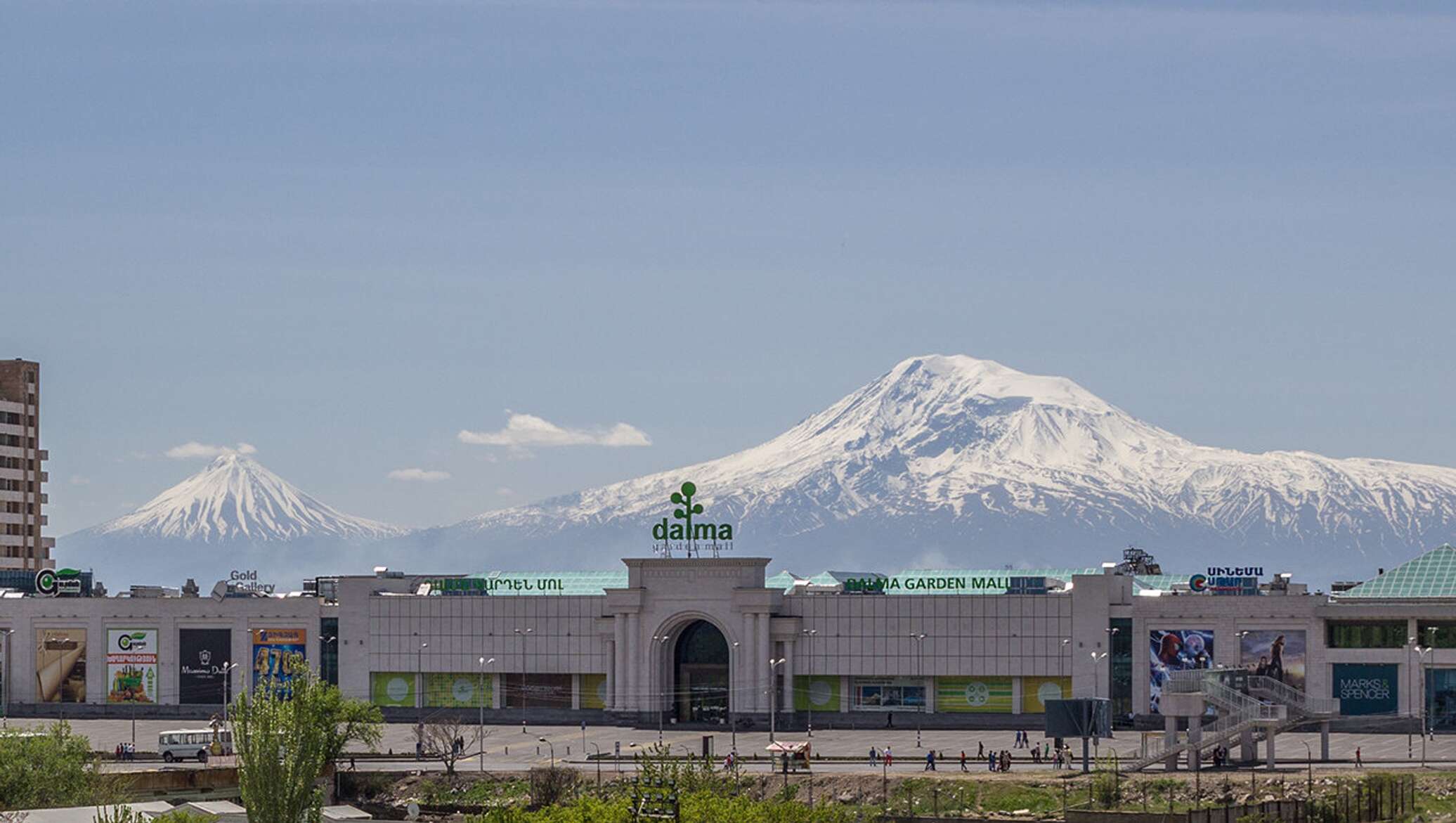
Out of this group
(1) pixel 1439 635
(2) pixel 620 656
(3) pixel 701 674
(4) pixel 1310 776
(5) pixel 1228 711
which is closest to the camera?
(4) pixel 1310 776

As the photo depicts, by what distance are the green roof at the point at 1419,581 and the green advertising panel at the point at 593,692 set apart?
5906cm

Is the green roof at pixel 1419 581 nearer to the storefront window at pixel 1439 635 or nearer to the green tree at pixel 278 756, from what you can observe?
the storefront window at pixel 1439 635

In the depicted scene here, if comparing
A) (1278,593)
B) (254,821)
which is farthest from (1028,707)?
(254,821)

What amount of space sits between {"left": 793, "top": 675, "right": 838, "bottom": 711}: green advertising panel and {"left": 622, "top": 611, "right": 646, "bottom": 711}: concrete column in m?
12.4

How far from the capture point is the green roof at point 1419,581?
186 m

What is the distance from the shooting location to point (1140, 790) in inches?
5910

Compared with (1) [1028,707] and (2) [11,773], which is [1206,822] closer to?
(1) [1028,707]

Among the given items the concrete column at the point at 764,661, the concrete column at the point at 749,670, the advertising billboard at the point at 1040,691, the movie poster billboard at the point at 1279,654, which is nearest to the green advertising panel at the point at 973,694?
the advertising billboard at the point at 1040,691

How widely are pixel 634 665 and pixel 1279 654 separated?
50570 millimetres

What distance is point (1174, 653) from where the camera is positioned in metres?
186

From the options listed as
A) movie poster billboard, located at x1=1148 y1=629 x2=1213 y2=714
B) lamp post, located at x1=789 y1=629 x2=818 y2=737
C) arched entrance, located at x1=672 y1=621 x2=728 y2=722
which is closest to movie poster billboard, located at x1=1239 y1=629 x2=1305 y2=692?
movie poster billboard, located at x1=1148 y1=629 x2=1213 y2=714

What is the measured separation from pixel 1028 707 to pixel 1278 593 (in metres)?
21.2

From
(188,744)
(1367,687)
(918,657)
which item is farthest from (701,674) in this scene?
(1367,687)

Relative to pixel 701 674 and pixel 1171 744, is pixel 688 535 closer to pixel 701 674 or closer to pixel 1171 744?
pixel 701 674
